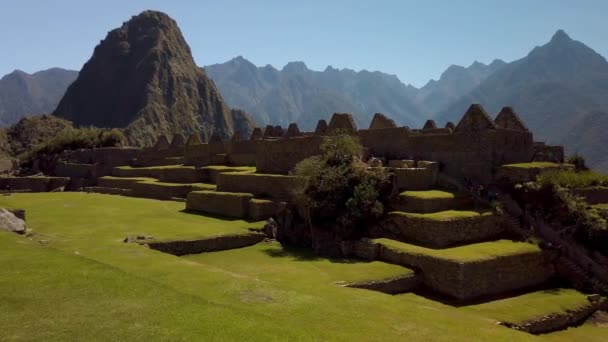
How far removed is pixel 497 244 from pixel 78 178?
42293mm

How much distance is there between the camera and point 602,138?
1886 inches

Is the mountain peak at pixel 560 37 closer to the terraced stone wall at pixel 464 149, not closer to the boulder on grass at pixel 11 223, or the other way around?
the terraced stone wall at pixel 464 149

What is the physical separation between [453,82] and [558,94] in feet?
292

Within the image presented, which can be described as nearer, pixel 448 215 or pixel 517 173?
pixel 448 215

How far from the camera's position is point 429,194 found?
2073 cm

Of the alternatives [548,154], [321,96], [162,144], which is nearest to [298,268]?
[548,154]

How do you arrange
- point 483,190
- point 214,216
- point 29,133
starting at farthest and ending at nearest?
1. point 29,133
2. point 214,216
3. point 483,190

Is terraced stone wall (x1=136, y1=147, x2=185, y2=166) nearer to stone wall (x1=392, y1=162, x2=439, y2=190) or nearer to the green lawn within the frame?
the green lawn

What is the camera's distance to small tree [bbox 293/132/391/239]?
2048cm

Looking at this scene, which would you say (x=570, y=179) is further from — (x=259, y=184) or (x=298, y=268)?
(x=259, y=184)

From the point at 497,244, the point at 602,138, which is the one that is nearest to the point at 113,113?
the point at 602,138

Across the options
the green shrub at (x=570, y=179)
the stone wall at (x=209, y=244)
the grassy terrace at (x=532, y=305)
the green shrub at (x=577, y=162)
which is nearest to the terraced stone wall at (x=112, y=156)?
the stone wall at (x=209, y=244)

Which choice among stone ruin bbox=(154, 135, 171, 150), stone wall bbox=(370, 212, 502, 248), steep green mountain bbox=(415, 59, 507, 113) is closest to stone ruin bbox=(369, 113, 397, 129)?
stone wall bbox=(370, 212, 502, 248)

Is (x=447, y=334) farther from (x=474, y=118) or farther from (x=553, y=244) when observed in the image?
(x=474, y=118)
